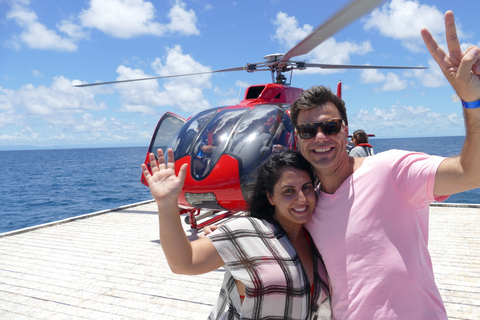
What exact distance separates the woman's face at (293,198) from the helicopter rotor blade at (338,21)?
1.24 m

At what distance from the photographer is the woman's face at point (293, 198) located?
1.99m

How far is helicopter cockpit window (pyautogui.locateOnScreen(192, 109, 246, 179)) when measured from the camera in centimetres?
504

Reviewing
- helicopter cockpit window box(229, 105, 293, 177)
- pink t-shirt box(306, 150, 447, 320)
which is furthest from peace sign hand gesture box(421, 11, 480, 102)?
helicopter cockpit window box(229, 105, 293, 177)

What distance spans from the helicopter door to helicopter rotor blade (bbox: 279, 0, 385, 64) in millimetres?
3019

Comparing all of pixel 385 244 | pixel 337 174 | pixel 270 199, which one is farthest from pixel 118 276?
pixel 385 244

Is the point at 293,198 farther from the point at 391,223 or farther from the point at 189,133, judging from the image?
the point at 189,133

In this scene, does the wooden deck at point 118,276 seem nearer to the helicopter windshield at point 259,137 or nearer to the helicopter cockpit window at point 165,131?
the helicopter windshield at point 259,137

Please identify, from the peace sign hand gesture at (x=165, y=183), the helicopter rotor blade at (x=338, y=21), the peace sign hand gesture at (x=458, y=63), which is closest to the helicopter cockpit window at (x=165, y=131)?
the helicopter rotor blade at (x=338, y=21)

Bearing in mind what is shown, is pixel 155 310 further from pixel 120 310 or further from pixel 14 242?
pixel 14 242

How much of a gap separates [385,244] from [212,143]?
12.0 ft

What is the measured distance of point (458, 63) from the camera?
1585 mm

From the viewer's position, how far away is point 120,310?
157 inches

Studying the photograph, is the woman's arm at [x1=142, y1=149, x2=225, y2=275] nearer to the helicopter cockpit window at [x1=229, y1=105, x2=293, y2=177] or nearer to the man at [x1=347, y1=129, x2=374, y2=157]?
the helicopter cockpit window at [x1=229, y1=105, x2=293, y2=177]

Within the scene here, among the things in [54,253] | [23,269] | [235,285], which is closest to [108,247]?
[54,253]
